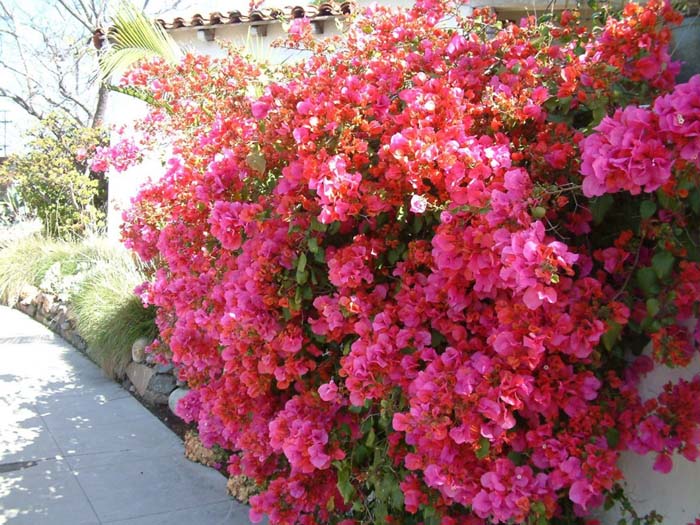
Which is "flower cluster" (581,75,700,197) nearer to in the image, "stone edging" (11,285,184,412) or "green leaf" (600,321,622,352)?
"green leaf" (600,321,622,352)

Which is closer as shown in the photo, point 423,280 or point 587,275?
point 587,275

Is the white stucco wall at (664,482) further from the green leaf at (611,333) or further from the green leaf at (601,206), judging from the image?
the green leaf at (601,206)

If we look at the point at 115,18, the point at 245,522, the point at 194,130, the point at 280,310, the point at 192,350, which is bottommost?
the point at 245,522

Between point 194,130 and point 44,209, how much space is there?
8874 mm

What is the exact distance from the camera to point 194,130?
15.6ft

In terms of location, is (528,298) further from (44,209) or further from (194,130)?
(44,209)

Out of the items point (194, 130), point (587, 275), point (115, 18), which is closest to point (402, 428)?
point (587, 275)

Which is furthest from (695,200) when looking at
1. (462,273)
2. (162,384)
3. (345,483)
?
(162,384)

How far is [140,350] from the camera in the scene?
21.8 feet

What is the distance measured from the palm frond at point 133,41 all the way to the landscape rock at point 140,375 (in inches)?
114

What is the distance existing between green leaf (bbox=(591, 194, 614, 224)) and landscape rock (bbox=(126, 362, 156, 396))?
16.5 ft

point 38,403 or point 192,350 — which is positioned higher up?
point 192,350

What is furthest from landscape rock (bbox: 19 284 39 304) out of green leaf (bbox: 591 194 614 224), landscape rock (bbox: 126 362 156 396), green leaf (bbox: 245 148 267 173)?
green leaf (bbox: 591 194 614 224)

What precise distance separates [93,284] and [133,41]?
2.78m
